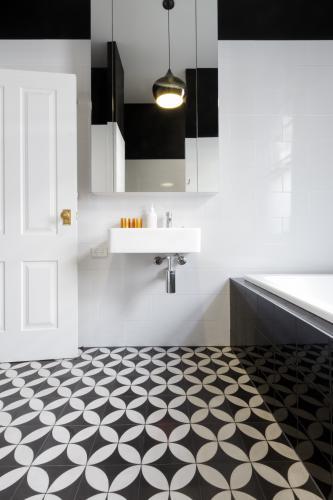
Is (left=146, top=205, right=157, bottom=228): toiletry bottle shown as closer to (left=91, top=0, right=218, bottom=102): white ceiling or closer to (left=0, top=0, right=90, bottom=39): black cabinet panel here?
(left=91, top=0, right=218, bottom=102): white ceiling

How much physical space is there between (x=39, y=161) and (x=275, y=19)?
1.97m

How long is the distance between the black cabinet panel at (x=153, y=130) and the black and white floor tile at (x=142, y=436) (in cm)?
145

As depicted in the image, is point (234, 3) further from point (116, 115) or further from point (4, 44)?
point (4, 44)

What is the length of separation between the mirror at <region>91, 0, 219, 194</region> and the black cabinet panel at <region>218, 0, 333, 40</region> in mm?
129

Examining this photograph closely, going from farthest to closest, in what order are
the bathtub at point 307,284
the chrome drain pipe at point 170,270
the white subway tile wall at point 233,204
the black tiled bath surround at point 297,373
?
the white subway tile wall at point 233,204
the chrome drain pipe at point 170,270
the bathtub at point 307,284
the black tiled bath surround at point 297,373

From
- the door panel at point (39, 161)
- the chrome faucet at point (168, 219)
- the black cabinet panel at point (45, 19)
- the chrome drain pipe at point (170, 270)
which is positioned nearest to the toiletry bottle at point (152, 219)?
the chrome faucet at point (168, 219)

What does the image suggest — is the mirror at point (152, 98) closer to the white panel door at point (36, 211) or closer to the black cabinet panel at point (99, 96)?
the black cabinet panel at point (99, 96)

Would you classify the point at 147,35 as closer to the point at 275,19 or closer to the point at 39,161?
the point at 275,19

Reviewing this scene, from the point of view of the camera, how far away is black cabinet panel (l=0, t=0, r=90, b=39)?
1998mm

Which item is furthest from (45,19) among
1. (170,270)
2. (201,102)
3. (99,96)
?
(170,270)

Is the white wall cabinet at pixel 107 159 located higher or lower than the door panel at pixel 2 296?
higher

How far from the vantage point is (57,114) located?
1.97m

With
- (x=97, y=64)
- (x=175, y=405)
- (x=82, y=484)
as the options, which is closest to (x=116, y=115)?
(x=97, y=64)

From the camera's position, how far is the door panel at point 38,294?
6.51 ft
